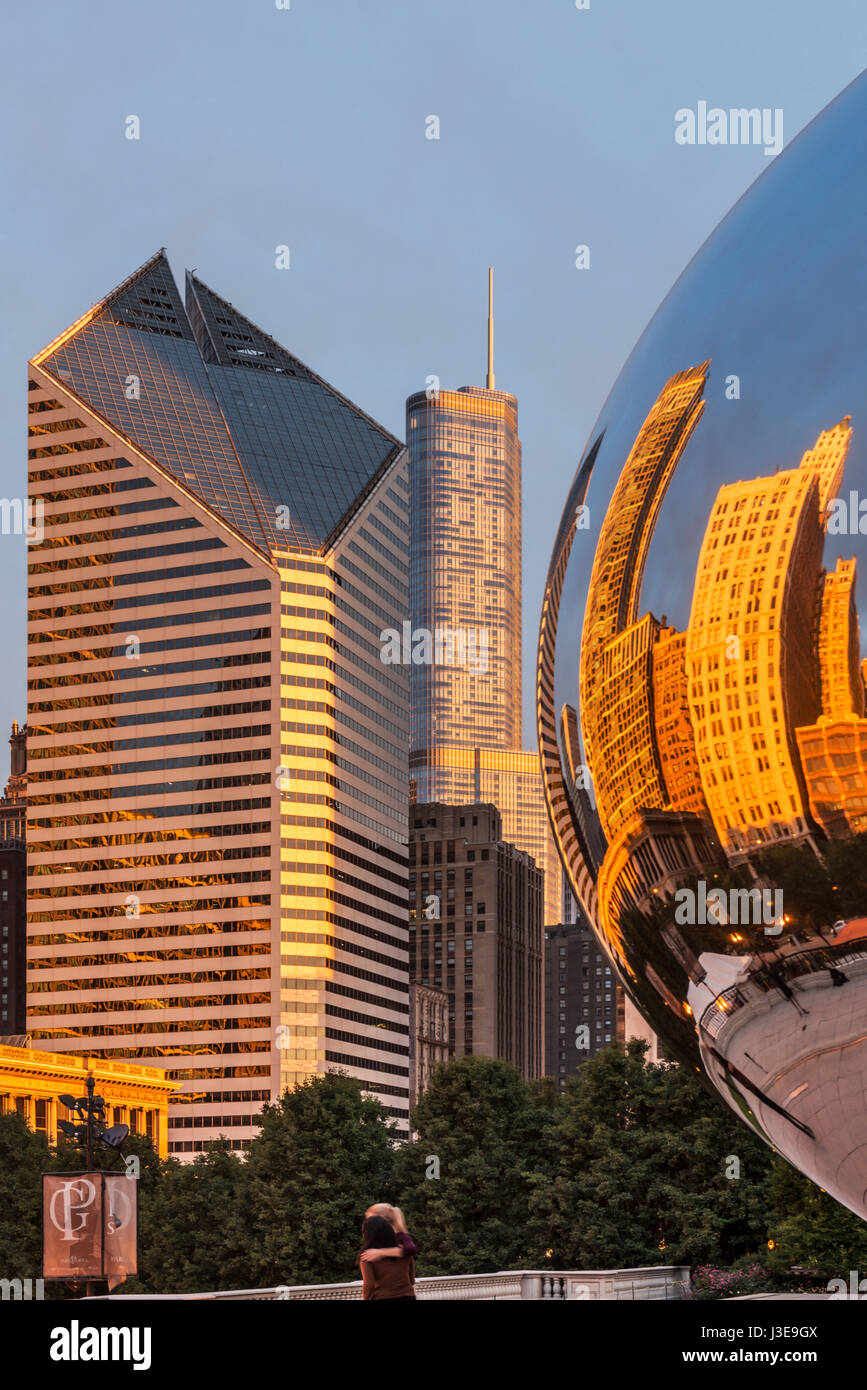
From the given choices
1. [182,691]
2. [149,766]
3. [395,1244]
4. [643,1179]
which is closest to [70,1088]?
[149,766]

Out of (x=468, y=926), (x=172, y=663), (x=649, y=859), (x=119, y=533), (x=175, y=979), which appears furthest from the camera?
(x=468, y=926)

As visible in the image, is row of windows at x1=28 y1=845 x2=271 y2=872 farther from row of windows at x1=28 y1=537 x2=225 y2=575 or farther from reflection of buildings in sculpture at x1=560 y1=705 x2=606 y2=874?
reflection of buildings in sculpture at x1=560 y1=705 x2=606 y2=874

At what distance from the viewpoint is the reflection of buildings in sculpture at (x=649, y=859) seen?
4961 mm

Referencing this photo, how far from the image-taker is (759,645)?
4.70m

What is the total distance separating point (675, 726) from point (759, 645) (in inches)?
15.1

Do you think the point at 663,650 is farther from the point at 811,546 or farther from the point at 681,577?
the point at 811,546

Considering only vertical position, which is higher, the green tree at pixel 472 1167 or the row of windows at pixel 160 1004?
the row of windows at pixel 160 1004

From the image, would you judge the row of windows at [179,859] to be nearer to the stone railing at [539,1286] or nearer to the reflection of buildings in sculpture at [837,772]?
the stone railing at [539,1286]

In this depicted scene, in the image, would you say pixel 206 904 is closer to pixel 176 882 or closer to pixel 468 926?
pixel 176 882

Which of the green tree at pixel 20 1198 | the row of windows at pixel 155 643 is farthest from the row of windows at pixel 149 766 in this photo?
the green tree at pixel 20 1198

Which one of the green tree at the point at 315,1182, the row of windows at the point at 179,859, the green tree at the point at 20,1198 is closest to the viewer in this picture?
the green tree at the point at 315,1182

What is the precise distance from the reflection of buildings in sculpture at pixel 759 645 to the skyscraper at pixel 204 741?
150 m

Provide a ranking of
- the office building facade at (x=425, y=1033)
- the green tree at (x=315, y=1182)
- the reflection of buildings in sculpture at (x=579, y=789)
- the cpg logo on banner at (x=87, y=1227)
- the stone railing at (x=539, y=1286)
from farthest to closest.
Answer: the office building facade at (x=425, y=1033) → the green tree at (x=315, y=1182) → the stone railing at (x=539, y=1286) → the cpg logo on banner at (x=87, y=1227) → the reflection of buildings in sculpture at (x=579, y=789)
